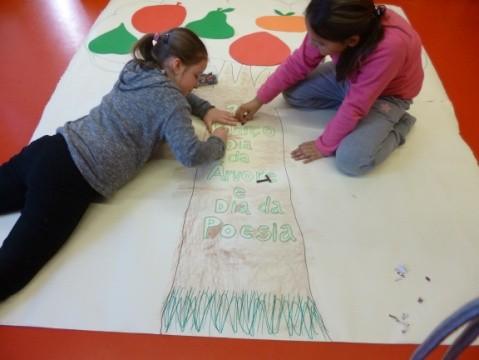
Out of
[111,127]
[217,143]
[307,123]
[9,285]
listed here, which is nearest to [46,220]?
[9,285]

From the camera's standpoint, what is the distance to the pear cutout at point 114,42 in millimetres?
1512

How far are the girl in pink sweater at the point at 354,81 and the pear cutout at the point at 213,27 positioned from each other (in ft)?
1.48

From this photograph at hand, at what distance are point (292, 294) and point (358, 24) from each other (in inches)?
22.7

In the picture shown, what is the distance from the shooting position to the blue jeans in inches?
42.8

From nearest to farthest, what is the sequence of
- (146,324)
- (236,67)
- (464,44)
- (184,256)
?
(146,324)
(184,256)
(236,67)
(464,44)

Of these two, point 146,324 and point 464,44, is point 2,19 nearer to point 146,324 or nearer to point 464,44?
point 146,324

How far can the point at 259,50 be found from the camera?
4.98ft

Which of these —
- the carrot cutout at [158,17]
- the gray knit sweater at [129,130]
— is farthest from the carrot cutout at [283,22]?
the gray knit sweater at [129,130]

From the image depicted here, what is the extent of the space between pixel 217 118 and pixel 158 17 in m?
0.68

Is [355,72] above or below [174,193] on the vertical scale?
above

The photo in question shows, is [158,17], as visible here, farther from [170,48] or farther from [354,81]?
[354,81]

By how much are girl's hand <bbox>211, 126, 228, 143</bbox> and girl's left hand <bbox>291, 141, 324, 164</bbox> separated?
0.19 meters

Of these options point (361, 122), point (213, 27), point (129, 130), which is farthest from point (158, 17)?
point (361, 122)

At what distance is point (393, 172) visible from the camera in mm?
1123
